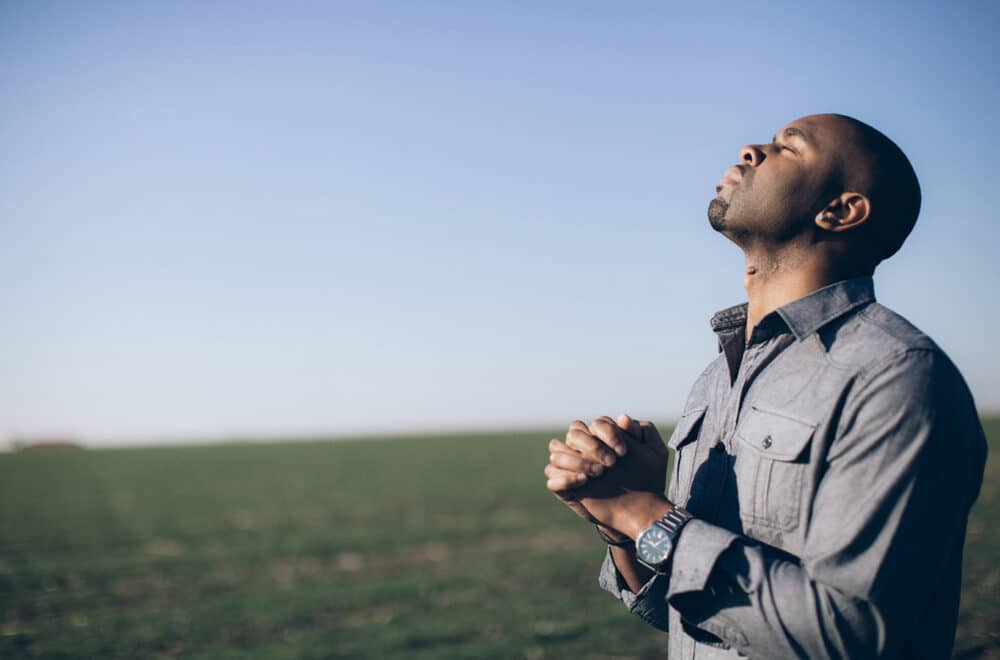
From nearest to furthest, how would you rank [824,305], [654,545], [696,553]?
1. [696,553]
2. [654,545]
3. [824,305]

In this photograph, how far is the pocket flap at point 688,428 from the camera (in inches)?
105

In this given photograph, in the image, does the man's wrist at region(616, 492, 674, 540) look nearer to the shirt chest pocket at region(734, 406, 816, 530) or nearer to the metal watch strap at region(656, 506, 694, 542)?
the metal watch strap at region(656, 506, 694, 542)

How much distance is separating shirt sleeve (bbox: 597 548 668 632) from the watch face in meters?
0.36

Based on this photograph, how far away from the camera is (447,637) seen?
825cm

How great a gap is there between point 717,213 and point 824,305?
0.47m

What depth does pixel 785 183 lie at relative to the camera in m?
2.30

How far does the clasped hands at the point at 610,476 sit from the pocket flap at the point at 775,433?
0.87 feet

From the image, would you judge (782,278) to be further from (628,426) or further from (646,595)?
(646,595)

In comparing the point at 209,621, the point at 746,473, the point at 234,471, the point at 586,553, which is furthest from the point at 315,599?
the point at 234,471

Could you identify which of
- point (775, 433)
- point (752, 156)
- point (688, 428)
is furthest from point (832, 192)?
point (688, 428)

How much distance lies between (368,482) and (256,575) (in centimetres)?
2132

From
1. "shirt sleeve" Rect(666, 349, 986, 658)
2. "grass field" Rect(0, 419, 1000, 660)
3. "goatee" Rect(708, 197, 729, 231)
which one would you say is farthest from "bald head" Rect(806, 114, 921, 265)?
"grass field" Rect(0, 419, 1000, 660)

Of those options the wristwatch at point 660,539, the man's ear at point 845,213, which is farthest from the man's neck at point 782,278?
the wristwatch at point 660,539

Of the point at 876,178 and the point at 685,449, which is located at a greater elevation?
the point at 876,178
